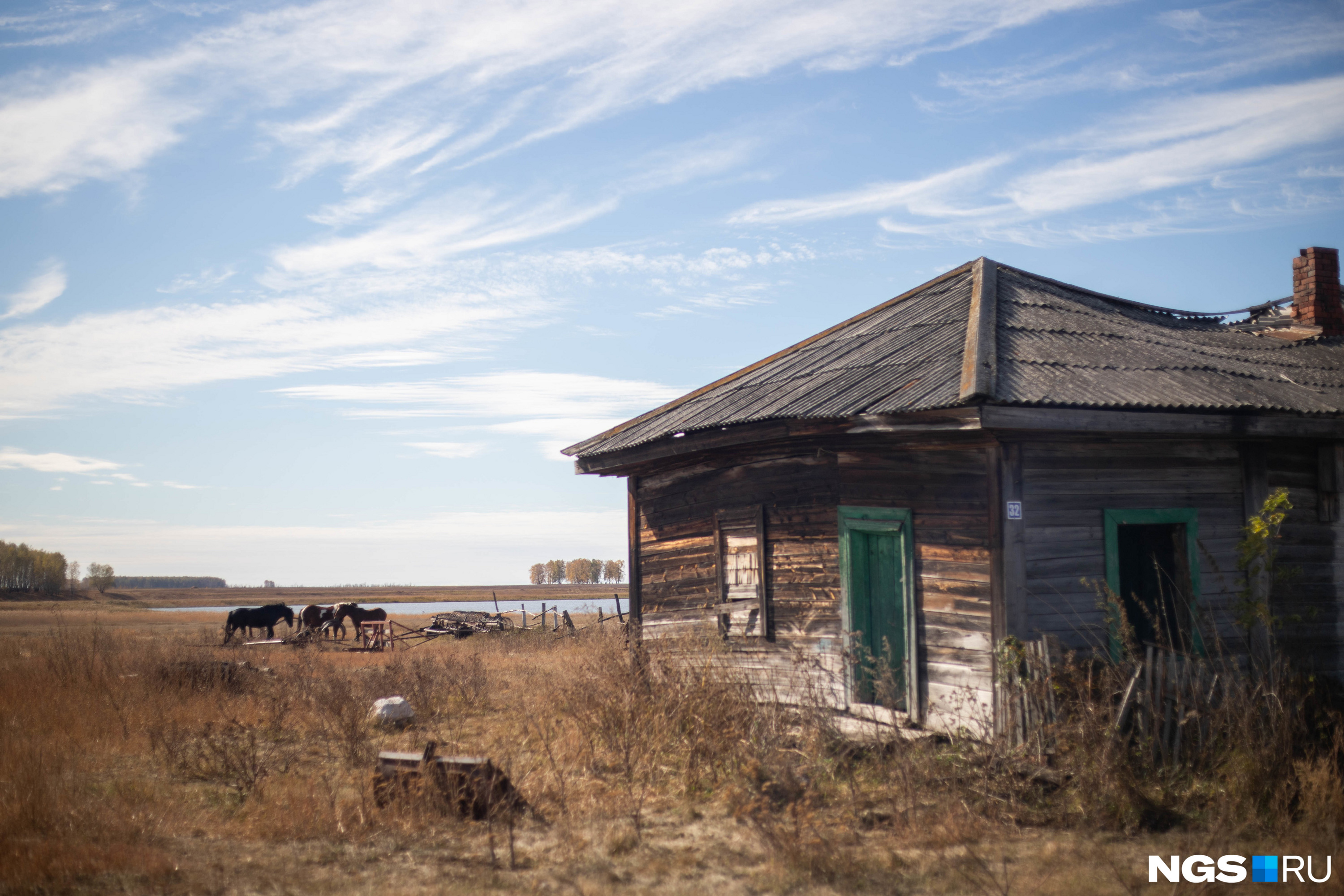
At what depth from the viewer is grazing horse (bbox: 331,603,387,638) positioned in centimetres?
2850

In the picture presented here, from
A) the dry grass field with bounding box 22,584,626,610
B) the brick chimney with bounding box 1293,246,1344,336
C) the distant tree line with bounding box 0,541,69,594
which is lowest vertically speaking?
the dry grass field with bounding box 22,584,626,610

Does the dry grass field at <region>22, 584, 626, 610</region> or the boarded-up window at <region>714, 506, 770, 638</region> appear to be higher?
the boarded-up window at <region>714, 506, 770, 638</region>

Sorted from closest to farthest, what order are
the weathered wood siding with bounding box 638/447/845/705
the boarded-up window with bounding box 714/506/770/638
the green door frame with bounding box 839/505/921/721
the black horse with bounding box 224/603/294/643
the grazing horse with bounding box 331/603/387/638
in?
the green door frame with bounding box 839/505/921/721 < the weathered wood siding with bounding box 638/447/845/705 < the boarded-up window with bounding box 714/506/770/638 < the grazing horse with bounding box 331/603/387/638 < the black horse with bounding box 224/603/294/643

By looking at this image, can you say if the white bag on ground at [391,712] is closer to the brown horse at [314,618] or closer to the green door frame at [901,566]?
the green door frame at [901,566]

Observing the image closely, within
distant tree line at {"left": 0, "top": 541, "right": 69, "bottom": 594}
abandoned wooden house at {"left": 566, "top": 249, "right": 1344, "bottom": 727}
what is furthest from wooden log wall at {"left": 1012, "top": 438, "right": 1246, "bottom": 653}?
distant tree line at {"left": 0, "top": 541, "right": 69, "bottom": 594}

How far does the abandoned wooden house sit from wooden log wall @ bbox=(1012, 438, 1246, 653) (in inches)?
0.7

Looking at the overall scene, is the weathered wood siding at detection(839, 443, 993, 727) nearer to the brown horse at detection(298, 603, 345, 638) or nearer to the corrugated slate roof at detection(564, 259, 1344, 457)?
the corrugated slate roof at detection(564, 259, 1344, 457)

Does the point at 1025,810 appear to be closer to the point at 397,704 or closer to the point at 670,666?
the point at 670,666

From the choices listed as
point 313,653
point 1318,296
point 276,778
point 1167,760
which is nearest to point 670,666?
point 276,778

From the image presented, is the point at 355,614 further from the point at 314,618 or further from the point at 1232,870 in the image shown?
the point at 1232,870

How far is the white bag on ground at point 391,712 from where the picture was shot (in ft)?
33.1

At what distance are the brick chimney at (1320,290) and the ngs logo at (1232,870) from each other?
876 centimetres

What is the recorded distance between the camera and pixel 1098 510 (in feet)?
24.9

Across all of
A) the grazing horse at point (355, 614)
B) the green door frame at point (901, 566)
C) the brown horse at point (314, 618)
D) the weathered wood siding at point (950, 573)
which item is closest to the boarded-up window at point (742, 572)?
the green door frame at point (901, 566)
